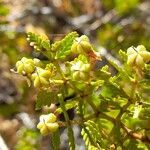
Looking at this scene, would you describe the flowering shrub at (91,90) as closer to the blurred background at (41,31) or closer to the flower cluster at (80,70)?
the flower cluster at (80,70)

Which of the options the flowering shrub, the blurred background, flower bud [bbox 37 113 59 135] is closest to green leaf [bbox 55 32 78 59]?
the flowering shrub

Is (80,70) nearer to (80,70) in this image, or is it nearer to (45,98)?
(80,70)

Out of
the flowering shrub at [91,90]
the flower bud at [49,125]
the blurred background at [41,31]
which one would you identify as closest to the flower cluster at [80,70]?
the flowering shrub at [91,90]

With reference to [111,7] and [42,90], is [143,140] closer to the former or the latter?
[42,90]

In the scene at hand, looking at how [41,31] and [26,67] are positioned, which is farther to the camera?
[41,31]

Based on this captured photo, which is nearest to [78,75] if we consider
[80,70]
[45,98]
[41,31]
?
[80,70]

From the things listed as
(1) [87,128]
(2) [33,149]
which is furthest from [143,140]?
(2) [33,149]
